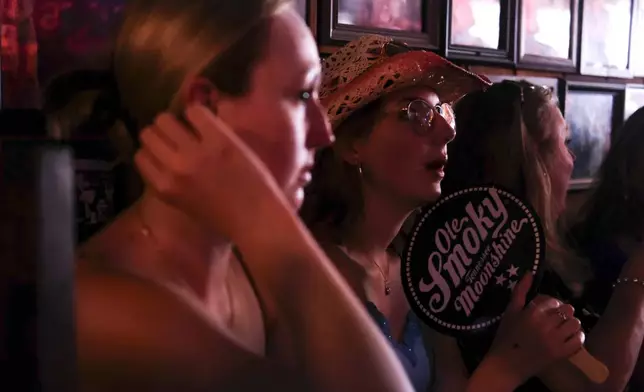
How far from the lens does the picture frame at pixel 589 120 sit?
1.78 metres

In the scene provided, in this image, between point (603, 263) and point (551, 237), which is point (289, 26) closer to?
point (551, 237)

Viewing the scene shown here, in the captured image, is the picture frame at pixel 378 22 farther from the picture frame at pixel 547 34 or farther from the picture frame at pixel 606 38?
the picture frame at pixel 606 38

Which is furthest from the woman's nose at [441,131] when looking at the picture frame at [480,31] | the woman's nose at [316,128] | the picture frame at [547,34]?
the picture frame at [547,34]

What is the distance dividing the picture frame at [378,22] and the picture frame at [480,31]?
0.14ft

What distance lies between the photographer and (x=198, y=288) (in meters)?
0.51

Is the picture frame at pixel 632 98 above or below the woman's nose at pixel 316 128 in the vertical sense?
below

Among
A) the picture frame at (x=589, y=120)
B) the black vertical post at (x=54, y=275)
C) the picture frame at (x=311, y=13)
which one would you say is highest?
the picture frame at (x=311, y=13)

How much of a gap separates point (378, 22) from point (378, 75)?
17.7 inches

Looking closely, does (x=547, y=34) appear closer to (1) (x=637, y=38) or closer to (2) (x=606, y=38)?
(2) (x=606, y=38)

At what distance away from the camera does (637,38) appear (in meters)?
2.07

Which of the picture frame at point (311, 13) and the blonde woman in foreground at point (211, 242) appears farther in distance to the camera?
the picture frame at point (311, 13)

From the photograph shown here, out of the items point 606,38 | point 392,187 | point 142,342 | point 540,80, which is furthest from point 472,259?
point 606,38

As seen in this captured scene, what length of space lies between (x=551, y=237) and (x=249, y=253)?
0.77 meters

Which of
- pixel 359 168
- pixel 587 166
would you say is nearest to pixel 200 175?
pixel 359 168
